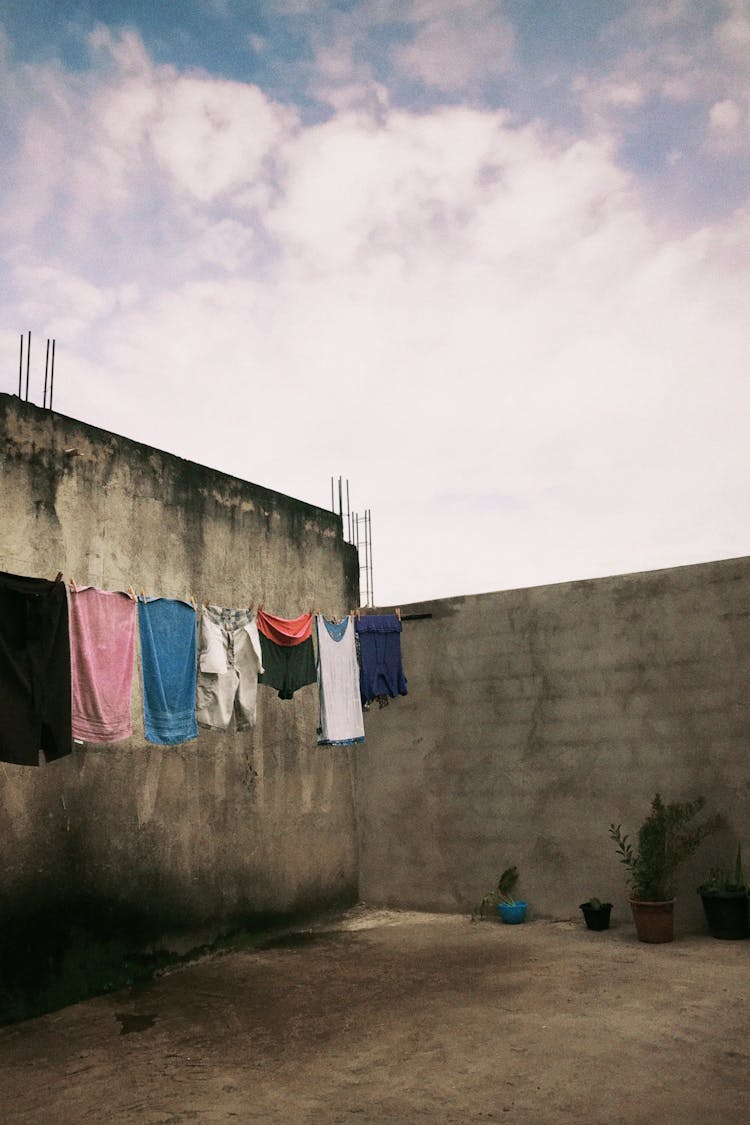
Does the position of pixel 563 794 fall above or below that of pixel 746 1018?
above

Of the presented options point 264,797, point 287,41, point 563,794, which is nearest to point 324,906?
point 264,797

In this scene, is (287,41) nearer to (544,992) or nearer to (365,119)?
(365,119)

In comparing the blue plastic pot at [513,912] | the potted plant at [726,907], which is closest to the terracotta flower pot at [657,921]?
the potted plant at [726,907]

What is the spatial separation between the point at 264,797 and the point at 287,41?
20.3ft

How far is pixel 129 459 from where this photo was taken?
635 cm

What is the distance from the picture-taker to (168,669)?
5691mm

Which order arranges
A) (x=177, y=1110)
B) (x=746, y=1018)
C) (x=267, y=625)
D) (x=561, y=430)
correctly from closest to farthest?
(x=177, y=1110)
(x=746, y=1018)
(x=267, y=625)
(x=561, y=430)

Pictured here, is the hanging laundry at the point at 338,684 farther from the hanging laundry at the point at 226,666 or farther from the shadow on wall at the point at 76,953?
the shadow on wall at the point at 76,953

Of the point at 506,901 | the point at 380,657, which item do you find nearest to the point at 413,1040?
the point at 506,901

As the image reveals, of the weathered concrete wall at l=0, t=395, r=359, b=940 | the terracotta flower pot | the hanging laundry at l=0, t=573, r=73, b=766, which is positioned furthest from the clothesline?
the terracotta flower pot

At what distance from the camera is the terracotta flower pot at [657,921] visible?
629 cm

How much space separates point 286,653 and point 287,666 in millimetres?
110

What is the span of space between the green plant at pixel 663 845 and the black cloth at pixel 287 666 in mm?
3144

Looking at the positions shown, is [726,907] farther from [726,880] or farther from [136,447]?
[136,447]
